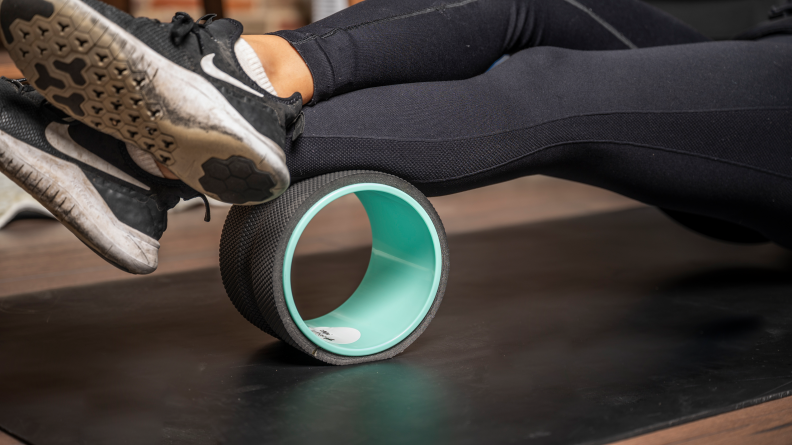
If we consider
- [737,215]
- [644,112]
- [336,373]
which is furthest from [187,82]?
[737,215]

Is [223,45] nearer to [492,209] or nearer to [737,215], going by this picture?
[737,215]

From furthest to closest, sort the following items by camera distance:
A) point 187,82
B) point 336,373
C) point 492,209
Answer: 1. point 492,209
2. point 336,373
3. point 187,82

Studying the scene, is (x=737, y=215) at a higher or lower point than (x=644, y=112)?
lower

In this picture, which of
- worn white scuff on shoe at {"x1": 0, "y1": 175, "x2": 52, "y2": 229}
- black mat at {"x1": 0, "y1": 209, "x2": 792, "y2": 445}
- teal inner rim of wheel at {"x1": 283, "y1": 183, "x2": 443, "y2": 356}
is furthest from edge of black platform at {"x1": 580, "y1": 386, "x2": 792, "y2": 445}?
worn white scuff on shoe at {"x1": 0, "y1": 175, "x2": 52, "y2": 229}

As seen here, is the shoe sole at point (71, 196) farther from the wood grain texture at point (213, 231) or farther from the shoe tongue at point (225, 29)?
the wood grain texture at point (213, 231)

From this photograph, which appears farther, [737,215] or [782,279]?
[782,279]

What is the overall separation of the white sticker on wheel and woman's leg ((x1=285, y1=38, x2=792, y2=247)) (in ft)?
0.72

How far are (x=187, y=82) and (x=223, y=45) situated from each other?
0.26 ft

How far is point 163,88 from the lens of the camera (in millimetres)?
709

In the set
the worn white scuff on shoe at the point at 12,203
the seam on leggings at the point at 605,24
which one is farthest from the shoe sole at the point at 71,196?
the worn white scuff on shoe at the point at 12,203

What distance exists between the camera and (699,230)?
1423 mm

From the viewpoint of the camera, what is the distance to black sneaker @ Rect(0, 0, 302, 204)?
0.68 meters

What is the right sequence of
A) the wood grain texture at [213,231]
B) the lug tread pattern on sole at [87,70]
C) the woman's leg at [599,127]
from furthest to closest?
the wood grain texture at [213,231], the woman's leg at [599,127], the lug tread pattern on sole at [87,70]

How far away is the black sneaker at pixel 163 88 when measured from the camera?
2.23ft
